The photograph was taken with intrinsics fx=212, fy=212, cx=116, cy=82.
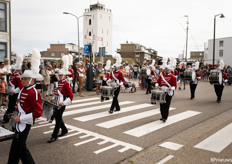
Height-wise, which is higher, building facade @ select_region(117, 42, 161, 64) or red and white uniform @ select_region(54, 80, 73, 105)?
building facade @ select_region(117, 42, 161, 64)

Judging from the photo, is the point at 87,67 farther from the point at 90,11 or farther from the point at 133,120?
the point at 90,11

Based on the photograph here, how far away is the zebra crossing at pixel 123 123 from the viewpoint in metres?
5.55

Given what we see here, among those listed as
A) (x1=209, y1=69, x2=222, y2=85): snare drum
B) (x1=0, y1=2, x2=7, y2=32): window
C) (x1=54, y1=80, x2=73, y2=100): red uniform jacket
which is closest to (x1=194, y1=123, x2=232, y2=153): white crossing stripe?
(x1=54, y1=80, x2=73, y2=100): red uniform jacket

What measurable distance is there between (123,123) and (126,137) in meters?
1.45

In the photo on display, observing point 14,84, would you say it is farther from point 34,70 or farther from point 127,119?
point 127,119

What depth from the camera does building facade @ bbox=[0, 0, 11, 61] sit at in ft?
62.6

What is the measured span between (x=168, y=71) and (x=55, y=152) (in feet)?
15.8

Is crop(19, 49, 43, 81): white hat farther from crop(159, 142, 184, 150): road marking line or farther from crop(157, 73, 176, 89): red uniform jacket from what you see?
crop(157, 73, 176, 89): red uniform jacket

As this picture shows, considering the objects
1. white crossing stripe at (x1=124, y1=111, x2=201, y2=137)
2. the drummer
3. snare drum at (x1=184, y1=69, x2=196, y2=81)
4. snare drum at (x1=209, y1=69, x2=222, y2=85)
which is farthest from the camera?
snare drum at (x1=184, y1=69, x2=196, y2=81)

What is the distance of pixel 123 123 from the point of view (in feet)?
24.7

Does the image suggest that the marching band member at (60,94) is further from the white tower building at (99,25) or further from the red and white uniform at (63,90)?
the white tower building at (99,25)


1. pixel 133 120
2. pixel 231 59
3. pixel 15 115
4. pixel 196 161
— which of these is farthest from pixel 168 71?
pixel 231 59

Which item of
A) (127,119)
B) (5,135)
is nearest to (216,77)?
(127,119)

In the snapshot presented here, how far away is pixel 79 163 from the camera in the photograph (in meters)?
4.46
